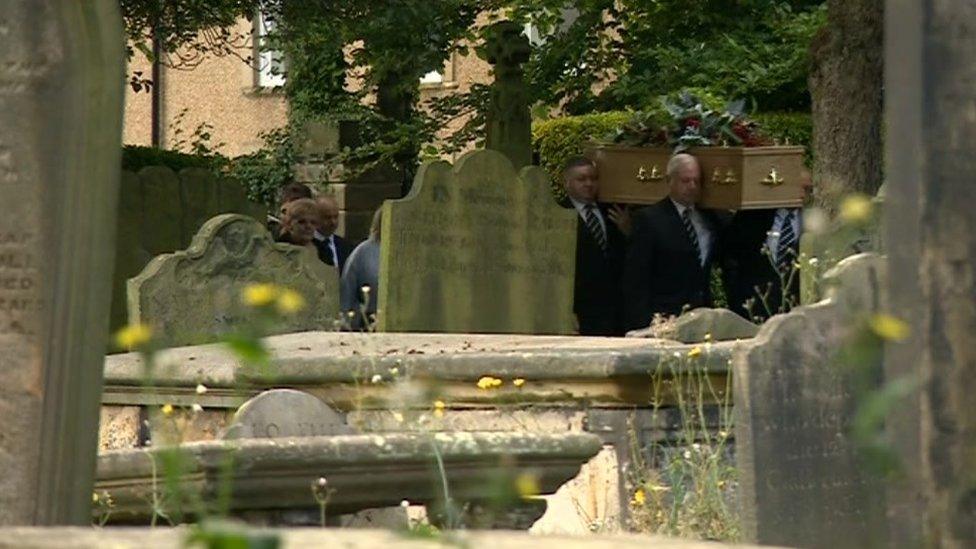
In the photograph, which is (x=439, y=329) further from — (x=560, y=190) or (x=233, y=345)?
(x=233, y=345)

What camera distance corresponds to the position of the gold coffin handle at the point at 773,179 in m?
14.6

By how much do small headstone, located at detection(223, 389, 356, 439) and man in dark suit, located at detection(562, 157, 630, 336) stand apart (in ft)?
23.5

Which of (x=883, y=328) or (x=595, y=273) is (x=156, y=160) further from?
(x=883, y=328)

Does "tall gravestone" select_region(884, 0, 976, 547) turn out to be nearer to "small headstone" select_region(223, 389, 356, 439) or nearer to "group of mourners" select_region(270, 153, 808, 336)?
"small headstone" select_region(223, 389, 356, 439)

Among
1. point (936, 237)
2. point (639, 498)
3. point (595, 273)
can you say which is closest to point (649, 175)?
point (595, 273)

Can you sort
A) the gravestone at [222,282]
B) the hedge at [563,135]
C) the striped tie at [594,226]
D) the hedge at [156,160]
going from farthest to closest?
the hedge at [563,135]
the hedge at [156,160]
the striped tie at [594,226]
the gravestone at [222,282]

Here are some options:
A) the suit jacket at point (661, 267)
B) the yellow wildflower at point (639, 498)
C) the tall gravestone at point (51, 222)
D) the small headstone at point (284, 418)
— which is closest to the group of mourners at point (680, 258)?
the suit jacket at point (661, 267)

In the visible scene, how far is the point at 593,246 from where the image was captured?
1534 centimetres

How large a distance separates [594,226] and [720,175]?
44.8 inches

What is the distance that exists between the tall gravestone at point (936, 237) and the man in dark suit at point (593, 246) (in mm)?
10969

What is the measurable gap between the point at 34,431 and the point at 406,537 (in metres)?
2.65

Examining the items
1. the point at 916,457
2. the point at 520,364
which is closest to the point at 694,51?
the point at 520,364

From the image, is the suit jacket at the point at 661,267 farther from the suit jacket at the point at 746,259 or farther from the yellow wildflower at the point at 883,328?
the yellow wildflower at the point at 883,328

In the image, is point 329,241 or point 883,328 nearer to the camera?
point 883,328
